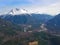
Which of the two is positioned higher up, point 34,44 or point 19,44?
point 34,44

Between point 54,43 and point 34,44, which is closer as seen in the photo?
point 34,44

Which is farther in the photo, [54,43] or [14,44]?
[54,43]

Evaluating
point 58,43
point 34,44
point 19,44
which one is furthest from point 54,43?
point 34,44

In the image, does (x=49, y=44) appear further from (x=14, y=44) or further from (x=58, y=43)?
(x=14, y=44)

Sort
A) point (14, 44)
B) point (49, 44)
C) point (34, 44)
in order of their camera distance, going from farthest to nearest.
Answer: point (49, 44), point (14, 44), point (34, 44)

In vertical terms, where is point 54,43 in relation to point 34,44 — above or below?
below

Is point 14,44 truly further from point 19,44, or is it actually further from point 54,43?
point 54,43

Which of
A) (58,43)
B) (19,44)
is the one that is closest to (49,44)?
(58,43)

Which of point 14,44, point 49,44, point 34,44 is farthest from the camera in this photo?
point 49,44

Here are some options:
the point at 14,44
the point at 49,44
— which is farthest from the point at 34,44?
the point at 49,44
